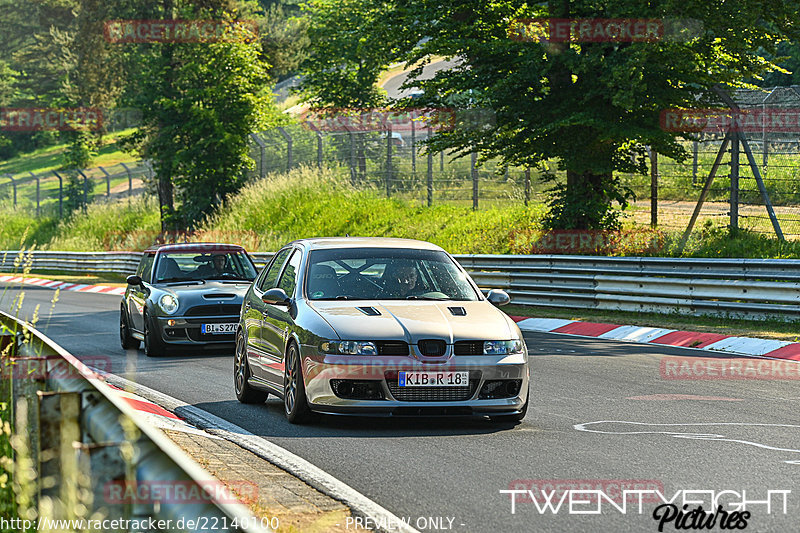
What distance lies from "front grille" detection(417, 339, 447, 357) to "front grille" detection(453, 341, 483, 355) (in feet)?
0.32

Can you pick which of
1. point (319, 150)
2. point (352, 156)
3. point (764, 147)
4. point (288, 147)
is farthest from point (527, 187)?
point (288, 147)

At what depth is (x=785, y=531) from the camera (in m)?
5.65

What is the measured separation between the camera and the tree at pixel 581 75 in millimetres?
20344

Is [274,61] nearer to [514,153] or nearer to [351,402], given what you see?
[514,153]

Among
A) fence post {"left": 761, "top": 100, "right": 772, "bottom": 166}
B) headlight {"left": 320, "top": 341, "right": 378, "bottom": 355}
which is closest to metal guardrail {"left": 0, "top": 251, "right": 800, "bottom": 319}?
fence post {"left": 761, "top": 100, "right": 772, "bottom": 166}

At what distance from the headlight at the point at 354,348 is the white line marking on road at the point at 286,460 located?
90 centimetres

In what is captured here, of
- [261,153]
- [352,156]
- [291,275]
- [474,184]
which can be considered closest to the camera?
[291,275]

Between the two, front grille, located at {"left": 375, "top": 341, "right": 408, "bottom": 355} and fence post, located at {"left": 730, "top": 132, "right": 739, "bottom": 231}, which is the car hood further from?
fence post, located at {"left": 730, "top": 132, "right": 739, "bottom": 231}

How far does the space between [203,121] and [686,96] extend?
2479 centimetres

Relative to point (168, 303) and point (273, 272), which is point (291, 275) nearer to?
point (273, 272)

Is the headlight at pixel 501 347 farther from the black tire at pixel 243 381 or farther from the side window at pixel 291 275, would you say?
the black tire at pixel 243 381

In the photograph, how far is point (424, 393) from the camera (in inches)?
348

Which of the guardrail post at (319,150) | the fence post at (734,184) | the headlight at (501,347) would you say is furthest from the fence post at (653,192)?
the guardrail post at (319,150)

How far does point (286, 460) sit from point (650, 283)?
40.7ft
